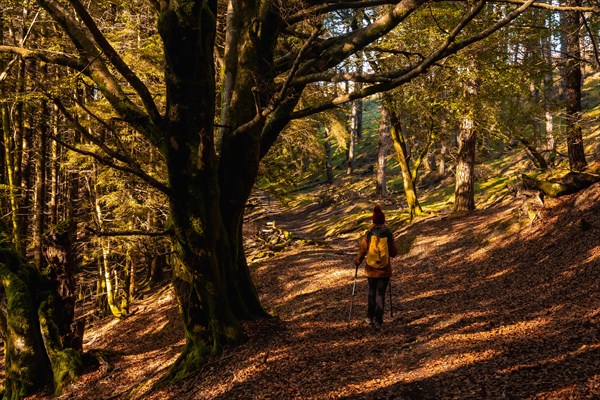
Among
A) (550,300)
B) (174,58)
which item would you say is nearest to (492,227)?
(550,300)

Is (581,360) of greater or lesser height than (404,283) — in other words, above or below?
above

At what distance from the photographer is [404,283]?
1198 cm

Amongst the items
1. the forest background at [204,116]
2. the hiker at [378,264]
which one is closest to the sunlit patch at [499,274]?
the forest background at [204,116]

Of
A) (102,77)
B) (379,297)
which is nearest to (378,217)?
(379,297)

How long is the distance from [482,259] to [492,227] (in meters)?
2.21

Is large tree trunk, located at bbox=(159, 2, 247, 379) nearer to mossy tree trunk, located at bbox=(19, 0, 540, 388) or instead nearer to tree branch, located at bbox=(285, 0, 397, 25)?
mossy tree trunk, located at bbox=(19, 0, 540, 388)

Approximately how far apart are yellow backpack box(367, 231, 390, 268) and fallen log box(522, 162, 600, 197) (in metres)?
7.59

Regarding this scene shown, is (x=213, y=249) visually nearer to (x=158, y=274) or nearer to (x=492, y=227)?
(x=492, y=227)

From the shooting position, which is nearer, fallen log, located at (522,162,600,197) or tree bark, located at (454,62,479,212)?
fallen log, located at (522,162,600,197)

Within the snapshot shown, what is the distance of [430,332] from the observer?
7070 millimetres

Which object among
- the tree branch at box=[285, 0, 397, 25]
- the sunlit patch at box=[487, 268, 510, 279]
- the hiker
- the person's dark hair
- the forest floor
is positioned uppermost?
the tree branch at box=[285, 0, 397, 25]

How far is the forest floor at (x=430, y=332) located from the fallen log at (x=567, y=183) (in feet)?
1.51

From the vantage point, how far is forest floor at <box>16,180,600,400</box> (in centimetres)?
500

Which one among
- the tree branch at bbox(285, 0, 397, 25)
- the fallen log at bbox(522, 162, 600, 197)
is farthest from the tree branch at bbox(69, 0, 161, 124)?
the fallen log at bbox(522, 162, 600, 197)
